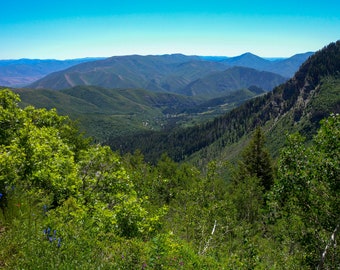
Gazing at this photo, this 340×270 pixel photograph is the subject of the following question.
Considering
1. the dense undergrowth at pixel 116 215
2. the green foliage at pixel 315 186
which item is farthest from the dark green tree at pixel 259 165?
the green foliage at pixel 315 186

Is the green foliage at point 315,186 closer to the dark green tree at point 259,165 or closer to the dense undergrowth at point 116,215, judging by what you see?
the dense undergrowth at point 116,215

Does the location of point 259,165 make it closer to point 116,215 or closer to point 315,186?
point 315,186

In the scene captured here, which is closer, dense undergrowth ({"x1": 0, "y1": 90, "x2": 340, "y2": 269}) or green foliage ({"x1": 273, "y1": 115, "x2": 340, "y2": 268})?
dense undergrowth ({"x1": 0, "y1": 90, "x2": 340, "y2": 269})

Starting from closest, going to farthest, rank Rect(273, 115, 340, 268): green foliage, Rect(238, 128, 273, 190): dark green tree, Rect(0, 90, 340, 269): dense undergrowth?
Rect(0, 90, 340, 269): dense undergrowth, Rect(273, 115, 340, 268): green foliage, Rect(238, 128, 273, 190): dark green tree

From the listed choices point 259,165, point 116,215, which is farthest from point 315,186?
point 259,165

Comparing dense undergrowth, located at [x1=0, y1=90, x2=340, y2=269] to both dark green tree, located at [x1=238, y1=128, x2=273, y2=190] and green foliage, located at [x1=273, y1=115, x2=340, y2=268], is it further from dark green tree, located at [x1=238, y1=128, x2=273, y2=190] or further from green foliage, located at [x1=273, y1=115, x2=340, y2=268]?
dark green tree, located at [x1=238, y1=128, x2=273, y2=190]

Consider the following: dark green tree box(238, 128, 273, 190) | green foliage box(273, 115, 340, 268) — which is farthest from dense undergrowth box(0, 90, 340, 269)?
dark green tree box(238, 128, 273, 190)

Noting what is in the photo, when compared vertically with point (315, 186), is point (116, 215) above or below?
below

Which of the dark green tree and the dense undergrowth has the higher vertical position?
the dense undergrowth

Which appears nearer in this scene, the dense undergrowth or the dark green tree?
the dense undergrowth

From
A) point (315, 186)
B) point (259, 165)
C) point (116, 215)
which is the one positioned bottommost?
point (259, 165)

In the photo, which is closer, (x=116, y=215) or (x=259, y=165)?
(x=116, y=215)

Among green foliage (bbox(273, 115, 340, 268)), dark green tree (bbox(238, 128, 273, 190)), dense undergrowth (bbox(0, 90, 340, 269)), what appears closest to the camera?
dense undergrowth (bbox(0, 90, 340, 269))

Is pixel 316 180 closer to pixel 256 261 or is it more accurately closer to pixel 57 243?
pixel 256 261
